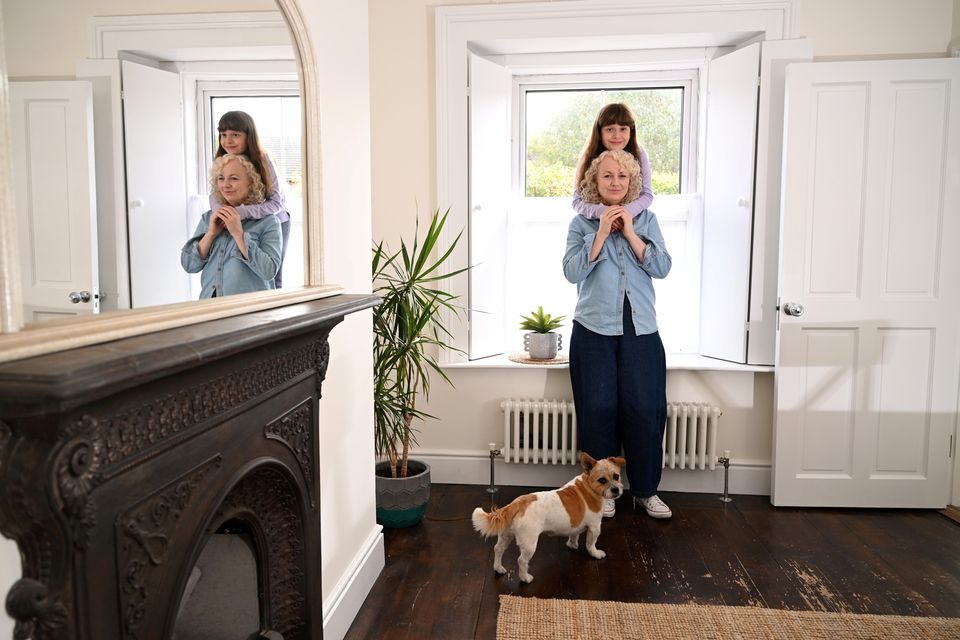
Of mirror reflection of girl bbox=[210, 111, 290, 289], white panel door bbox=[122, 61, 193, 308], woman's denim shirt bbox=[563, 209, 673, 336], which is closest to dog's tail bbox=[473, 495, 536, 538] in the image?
woman's denim shirt bbox=[563, 209, 673, 336]

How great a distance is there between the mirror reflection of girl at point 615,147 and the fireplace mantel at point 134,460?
190 centimetres

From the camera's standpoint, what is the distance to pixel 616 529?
303 centimetres

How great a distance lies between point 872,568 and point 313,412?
2.23 metres

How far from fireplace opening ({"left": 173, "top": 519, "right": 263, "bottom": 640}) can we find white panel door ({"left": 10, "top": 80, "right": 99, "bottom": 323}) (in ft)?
2.90

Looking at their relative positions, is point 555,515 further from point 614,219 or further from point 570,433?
point 614,219

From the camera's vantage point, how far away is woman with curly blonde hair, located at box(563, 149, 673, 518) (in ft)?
10.4

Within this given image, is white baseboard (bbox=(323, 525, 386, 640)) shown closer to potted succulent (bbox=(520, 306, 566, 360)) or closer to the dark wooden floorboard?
the dark wooden floorboard

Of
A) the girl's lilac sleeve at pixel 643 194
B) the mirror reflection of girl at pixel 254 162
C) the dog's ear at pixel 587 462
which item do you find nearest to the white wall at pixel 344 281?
the mirror reflection of girl at pixel 254 162

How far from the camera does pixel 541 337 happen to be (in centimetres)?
355

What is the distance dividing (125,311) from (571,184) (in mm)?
3088

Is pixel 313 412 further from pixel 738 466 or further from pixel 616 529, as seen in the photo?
pixel 738 466

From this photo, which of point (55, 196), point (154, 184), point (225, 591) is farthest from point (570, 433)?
point (55, 196)

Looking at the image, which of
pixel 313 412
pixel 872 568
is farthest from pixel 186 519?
pixel 872 568

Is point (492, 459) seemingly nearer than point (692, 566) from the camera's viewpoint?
No
